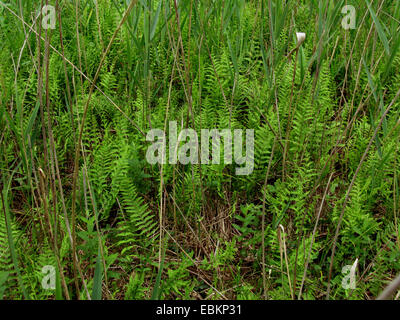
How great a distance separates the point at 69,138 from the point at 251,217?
2.47ft

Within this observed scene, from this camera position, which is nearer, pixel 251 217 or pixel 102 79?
pixel 251 217

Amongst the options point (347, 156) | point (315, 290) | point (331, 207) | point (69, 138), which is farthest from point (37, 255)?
point (347, 156)

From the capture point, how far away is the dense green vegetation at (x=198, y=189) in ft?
3.14

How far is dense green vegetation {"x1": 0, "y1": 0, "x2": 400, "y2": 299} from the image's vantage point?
3.14 ft

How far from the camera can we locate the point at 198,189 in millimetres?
1231

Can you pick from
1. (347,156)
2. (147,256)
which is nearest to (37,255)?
(147,256)

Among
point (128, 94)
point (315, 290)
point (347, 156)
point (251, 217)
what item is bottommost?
point (315, 290)

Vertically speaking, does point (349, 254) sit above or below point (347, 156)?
below

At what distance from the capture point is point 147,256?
3.43 ft

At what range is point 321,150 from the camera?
1.33 metres

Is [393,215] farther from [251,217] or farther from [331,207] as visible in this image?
[251,217]

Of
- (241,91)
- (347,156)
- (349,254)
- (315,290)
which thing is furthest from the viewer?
(241,91)
